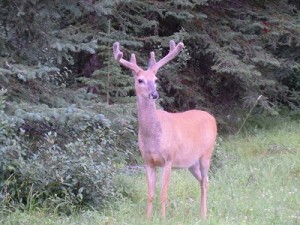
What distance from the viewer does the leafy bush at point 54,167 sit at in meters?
6.89

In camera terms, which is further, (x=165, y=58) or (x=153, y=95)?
(x=165, y=58)

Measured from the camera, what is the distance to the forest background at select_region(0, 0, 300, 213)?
7133 millimetres

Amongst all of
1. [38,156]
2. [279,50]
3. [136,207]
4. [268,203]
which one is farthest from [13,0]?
[279,50]

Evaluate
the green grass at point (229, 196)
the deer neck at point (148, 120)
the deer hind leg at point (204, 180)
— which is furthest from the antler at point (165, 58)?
the green grass at point (229, 196)

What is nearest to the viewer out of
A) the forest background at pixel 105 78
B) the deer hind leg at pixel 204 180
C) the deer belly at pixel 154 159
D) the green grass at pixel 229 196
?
the green grass at pixel 229 196

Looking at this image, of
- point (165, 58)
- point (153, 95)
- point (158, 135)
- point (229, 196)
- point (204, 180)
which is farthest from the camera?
point (229, 196)

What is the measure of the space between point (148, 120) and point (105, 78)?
161 inches

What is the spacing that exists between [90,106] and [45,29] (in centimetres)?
110

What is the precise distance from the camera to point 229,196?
8.13 m

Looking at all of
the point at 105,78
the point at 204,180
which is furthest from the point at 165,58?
the point at 105,78

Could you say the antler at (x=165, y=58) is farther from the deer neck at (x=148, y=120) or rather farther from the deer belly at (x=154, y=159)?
the deer belly at (x=154, y=159)

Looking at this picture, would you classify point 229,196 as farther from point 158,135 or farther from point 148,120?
point 148,120

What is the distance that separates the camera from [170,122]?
756cm

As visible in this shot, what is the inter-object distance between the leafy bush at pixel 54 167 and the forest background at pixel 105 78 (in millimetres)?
12
